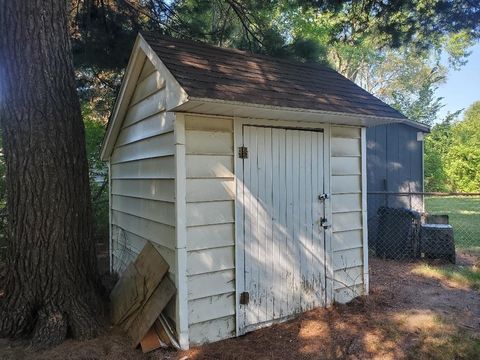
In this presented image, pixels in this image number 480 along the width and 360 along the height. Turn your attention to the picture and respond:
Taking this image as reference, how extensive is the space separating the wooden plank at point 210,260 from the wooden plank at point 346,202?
4.90 feet

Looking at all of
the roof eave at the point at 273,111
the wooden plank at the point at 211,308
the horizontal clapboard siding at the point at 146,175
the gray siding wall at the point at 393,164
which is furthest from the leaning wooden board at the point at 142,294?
the gray siding wall at the point at 393,164

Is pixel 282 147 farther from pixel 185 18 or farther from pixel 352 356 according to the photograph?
pixel 185 18

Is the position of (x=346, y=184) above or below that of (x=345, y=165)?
below

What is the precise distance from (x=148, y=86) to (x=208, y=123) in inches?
37.0

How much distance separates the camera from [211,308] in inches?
136

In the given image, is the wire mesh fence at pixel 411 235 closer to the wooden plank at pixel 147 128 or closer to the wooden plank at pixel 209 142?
the wooden plank at pixel 209 142

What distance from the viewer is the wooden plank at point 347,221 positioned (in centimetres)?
438

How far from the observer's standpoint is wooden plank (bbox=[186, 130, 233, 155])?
3359 millimetres

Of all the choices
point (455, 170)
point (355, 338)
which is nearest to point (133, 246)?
point (355, 338)

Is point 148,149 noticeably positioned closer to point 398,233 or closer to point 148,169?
point 148,169

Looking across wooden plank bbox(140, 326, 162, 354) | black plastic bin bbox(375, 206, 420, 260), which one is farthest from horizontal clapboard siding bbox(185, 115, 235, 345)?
black plastic bin bbox(375, 206, 420, 260)

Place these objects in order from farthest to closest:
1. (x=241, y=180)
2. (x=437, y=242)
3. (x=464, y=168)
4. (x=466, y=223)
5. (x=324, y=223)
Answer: (x=464, y=168), (x=466, y=223), (x=437, y=242), (x=324, y=223), (x=241, y=180)

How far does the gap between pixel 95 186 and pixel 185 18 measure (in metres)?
4.00

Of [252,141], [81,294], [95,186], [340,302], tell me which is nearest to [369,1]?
[252,141]
